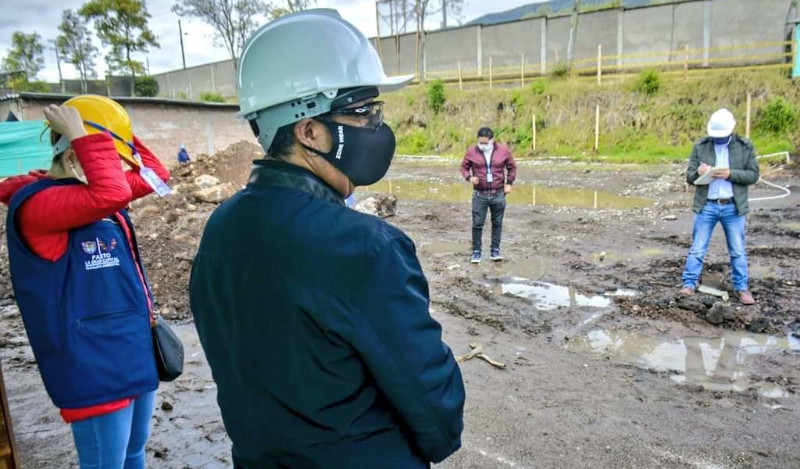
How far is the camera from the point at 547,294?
7211 mm

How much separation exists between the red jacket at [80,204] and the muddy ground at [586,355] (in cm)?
197

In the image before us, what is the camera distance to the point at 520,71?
107 ft

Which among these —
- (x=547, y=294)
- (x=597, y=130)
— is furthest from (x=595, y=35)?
(x=547, y=294)

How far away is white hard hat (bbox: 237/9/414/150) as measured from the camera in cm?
151

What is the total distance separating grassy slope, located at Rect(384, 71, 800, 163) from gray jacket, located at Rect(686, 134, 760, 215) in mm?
15696

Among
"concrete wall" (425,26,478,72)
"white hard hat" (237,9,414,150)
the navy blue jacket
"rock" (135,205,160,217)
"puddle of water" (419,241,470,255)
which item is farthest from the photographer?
"concrete wall" (425,26,478,72)

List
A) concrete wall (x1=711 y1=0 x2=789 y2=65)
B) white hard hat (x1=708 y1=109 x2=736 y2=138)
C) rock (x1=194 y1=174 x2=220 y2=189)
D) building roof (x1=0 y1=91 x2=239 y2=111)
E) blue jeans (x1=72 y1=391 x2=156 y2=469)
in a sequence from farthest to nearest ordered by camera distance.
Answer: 1. concrete wall (x1=711 y1=0 x2=789 y2=65)
2. rock (x1=194 y1=174 x2=220 y2=189)
3. building roof (x1=0 y1=91 x2=239 y2=111)
4. white hard hat (x1=708 y1=109 x2=736 y2=138)
5. blue jeans (x1=72 y1=391 x2=156 y2=469)

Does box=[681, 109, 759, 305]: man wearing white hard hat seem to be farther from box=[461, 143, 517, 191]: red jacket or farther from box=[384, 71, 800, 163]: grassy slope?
box=[384, 71, 800, 163]: grassy slope

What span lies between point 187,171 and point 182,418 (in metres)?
13.2

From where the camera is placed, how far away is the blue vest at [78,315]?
2182mm

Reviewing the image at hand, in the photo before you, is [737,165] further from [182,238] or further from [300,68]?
[182,238]

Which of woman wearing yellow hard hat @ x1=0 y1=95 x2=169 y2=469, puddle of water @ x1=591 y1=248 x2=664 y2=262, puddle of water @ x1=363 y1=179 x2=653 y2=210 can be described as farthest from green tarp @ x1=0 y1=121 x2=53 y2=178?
woman wearing yellow hard hat @ x1=0 y1=95 x2=169 y2=469

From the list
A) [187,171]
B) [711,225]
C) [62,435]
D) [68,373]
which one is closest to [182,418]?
[62,435]

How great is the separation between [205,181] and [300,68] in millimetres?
14434
